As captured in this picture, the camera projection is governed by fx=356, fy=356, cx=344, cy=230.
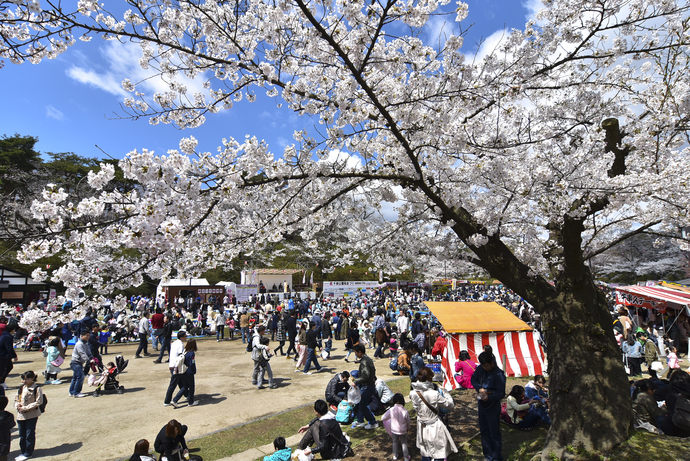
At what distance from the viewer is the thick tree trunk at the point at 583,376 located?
4.47 metres

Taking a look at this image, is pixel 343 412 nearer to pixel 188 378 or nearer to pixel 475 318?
pixel 188 378

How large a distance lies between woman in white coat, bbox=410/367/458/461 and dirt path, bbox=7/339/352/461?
3.78m

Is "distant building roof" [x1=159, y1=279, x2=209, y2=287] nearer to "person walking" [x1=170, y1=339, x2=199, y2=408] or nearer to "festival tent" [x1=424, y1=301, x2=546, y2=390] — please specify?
"person walking" [x1=170, y1=339, x2=199, y2=408]

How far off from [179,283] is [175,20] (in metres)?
23.5

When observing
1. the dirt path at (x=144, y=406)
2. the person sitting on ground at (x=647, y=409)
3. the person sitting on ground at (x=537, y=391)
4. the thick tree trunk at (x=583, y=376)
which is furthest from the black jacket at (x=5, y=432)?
the person sitting on ground at (x=647, y=409)

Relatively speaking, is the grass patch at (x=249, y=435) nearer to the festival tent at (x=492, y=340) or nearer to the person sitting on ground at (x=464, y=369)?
the person sitting on ground at (x=464, y=369)

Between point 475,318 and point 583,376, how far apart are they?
5974 millimetres

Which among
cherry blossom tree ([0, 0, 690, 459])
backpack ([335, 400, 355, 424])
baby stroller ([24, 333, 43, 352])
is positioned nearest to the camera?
cherry blossom tree ([0, 0, 690, 459])

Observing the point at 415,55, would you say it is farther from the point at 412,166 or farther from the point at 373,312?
the point at 373,312

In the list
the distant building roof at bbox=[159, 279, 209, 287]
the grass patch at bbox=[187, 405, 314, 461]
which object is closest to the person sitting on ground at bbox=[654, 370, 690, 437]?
the grass patch at bbox=[187, 405, 314, 461]

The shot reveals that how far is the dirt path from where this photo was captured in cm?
611

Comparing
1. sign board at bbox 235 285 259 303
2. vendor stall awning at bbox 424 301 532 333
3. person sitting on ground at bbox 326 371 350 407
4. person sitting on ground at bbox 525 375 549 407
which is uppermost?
sign board at bbox 235 285 259 303

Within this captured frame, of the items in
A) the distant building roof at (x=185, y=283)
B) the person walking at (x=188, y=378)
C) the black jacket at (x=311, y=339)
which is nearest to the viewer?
the person walking at (x=188, y=378)

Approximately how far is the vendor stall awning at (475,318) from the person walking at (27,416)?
28.3 ft
